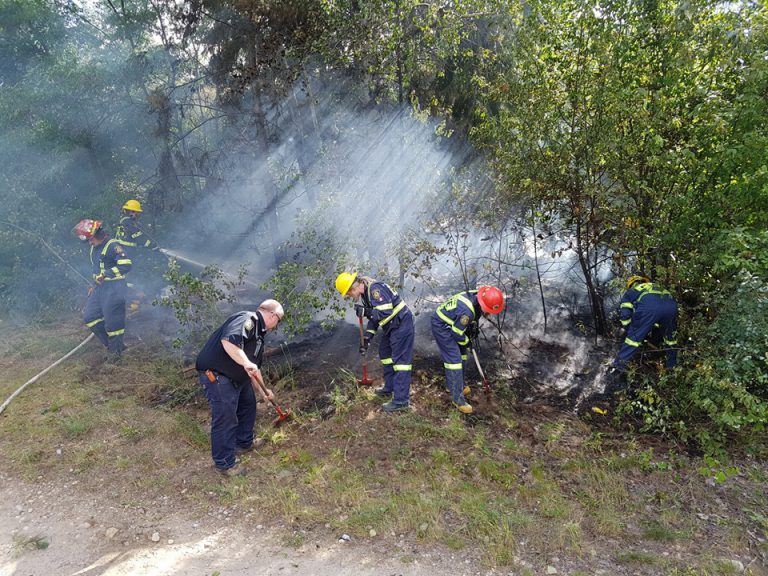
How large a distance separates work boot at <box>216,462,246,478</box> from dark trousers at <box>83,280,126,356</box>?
12.7 ft

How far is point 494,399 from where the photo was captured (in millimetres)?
5832

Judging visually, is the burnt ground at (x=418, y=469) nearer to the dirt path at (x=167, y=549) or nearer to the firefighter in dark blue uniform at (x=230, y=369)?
the dirt path at (x=167, y=549)

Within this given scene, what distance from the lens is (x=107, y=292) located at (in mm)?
7348

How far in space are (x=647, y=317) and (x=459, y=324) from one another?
7.19ft

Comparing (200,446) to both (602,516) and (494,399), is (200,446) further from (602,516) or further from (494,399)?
(602,516)

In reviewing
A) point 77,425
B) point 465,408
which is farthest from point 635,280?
point 77,425

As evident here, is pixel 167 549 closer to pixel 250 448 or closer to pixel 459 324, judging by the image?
pixel 250 448

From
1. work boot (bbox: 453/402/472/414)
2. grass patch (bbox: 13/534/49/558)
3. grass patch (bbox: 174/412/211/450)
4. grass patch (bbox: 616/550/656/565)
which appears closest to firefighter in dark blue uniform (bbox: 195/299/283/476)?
grass patch (bbox: 174/412/211/450)

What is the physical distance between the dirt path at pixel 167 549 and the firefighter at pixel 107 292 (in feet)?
11.3

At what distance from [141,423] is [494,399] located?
4.19 metres

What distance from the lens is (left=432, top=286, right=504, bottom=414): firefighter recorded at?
525 cm

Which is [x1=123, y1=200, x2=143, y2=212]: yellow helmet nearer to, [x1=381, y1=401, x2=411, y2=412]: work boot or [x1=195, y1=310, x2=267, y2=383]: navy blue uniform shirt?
[x1=195, y1=310, x2=267, y2=383]: navy blue uniform shirt

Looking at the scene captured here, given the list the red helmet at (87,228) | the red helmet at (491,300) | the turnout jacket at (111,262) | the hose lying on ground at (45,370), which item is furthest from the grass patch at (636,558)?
the red helmet at (87,228)

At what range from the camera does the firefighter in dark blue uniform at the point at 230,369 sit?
13.7 ft
